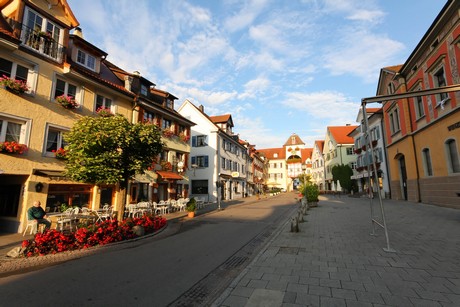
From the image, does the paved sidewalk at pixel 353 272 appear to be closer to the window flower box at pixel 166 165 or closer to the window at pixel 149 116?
the window flower box at pixel 166 165

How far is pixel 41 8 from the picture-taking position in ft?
43.1

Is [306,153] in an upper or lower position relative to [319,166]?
upper

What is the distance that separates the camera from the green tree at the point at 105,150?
32.2 ft

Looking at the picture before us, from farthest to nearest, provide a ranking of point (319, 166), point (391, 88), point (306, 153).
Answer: point (306, 153)
point (319, 166)
point (391, 88)

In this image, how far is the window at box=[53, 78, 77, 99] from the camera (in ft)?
43.9

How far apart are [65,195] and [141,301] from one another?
11850 millimetres

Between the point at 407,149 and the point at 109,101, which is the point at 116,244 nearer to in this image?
the point at 109,101

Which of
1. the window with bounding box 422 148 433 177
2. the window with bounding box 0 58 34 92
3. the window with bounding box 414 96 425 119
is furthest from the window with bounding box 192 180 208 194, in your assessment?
the window with bounding box 414 96 425 119

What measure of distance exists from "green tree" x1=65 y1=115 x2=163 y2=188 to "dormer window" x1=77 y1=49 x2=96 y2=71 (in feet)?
24.8

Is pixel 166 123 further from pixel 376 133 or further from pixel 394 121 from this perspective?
pixel 376 133

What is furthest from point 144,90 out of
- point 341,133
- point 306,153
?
point 306,153

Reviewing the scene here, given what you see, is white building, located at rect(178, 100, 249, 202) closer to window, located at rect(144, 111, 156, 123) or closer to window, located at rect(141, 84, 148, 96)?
window, located at rect(144, 111, 156, 123)

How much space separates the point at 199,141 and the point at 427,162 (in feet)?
79.1

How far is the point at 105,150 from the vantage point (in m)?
10.2
